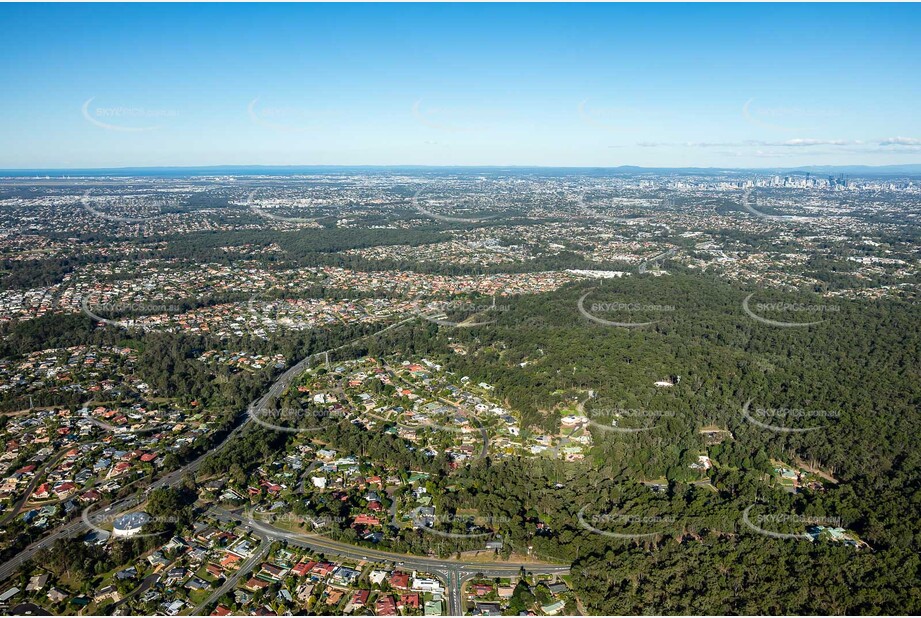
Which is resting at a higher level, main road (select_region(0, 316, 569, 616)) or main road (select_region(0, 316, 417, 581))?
main road (select_region(0, 316, 417, 581))

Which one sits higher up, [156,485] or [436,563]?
[156,485]

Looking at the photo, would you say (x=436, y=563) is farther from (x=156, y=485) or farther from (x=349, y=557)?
(x=156, y=485)

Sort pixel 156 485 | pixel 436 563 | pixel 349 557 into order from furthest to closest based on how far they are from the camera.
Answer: pixel 156 485, pixel 349 557, pixel 436 563

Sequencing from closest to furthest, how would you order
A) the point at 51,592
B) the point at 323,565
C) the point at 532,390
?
the point at 51,592 < the point at 323,565 < the point at 532,390

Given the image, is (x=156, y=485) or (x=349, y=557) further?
(x=156, y=485)

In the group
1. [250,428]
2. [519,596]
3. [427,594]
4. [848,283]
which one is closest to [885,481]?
[519,596]

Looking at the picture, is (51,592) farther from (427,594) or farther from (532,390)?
(532,390)

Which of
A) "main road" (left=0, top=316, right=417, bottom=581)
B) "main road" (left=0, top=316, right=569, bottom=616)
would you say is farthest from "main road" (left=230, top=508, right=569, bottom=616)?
"main road" (left=0, top=316, right=417, bottom=581)

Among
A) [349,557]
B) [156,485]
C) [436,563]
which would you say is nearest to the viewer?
[436,563]

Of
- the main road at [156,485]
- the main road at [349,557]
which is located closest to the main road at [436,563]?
the main road at [349,557]

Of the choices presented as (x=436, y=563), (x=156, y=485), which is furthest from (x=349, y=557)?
(x=156, y=485)

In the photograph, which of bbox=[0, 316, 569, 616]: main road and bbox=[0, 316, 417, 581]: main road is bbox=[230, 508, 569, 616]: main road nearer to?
bbox=[0, 316, 569, 616]: main road
